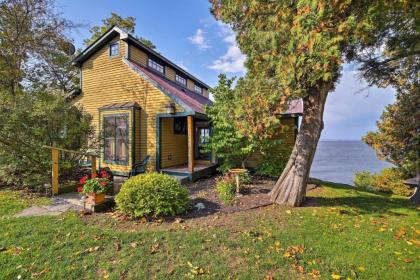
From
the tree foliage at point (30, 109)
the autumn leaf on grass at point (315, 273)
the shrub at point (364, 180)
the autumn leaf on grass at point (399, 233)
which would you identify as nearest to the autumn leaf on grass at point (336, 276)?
the autumn leaf on grass at point (315, 273)

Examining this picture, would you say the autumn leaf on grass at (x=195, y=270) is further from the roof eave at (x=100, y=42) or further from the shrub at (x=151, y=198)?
the roof eave at (x=100, y=42)

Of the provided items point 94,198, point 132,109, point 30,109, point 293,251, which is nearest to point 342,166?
point 132,109

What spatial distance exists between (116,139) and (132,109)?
1630 millimetres

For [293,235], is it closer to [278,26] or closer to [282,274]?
[282,274]

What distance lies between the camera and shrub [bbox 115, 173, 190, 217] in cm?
483

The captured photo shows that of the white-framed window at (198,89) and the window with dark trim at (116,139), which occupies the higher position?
the white-framed window at (198,89)

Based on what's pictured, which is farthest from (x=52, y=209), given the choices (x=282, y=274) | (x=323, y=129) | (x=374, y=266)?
(x=323, y=129)

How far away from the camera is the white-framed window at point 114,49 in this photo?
10.7m

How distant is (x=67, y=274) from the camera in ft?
9.77

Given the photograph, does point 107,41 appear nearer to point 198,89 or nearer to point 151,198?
point 198,89

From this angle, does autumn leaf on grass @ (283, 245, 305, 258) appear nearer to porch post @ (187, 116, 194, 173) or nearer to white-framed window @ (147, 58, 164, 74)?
porch post @ (187, 116, 194, 173)

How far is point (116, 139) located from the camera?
10.1 metres

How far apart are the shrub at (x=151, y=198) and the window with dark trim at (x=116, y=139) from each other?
5056 millimetres

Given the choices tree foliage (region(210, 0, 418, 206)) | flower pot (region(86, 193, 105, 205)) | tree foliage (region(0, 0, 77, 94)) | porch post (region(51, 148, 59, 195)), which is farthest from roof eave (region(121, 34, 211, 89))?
flower pot (region(86, 193, 105, 205))
